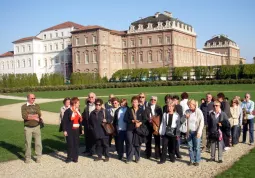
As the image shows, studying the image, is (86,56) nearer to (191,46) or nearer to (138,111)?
(191,46)

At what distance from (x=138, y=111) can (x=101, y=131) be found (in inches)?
43.7

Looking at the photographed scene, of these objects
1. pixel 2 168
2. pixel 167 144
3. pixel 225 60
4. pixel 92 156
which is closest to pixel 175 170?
pixel 167 144

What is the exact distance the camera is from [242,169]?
22.7ft

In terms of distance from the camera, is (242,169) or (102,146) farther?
(102,146)

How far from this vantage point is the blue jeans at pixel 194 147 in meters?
7.60

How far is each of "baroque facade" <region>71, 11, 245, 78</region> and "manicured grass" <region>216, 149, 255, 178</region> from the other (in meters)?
55.2

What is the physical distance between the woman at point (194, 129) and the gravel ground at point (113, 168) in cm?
24

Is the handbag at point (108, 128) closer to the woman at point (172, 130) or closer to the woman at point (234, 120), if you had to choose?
the woman at point (172, 130)

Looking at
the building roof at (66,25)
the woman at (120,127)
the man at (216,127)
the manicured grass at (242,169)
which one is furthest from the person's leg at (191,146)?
the building roof at (66,25)

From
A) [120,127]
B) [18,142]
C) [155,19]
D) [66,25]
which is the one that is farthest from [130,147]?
[66,25]

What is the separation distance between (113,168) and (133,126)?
A: 1132mm

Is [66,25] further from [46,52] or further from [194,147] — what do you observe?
[194,147]

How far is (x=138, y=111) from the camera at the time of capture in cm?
800

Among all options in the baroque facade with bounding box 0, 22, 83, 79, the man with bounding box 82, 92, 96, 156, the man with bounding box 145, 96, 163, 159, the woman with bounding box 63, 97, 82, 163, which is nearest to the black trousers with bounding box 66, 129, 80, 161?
the woman with bounding box 63, 97, 82, 163
